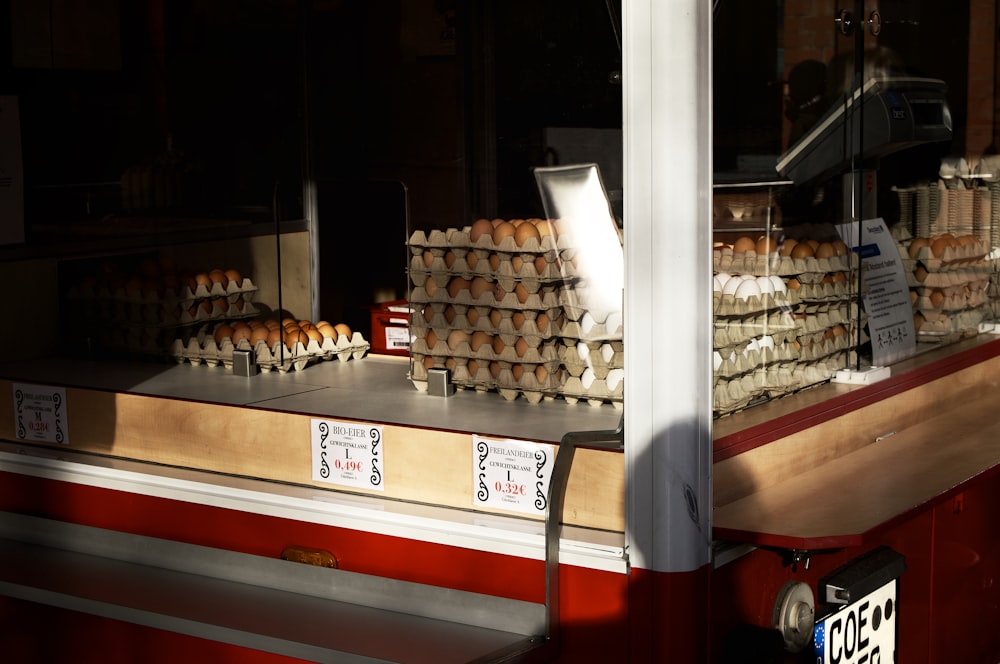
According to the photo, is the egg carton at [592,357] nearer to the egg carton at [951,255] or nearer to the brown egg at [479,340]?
the brown egg at [479,340]

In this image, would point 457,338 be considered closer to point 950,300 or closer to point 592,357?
point 592,357

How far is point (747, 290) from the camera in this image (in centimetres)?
268

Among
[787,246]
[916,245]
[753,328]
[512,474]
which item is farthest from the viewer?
[916,245]

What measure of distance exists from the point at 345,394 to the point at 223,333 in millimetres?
513

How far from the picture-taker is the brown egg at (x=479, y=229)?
9.01 feet

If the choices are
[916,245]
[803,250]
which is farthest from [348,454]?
[916,245]

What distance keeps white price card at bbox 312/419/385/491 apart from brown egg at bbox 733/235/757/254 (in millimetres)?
772

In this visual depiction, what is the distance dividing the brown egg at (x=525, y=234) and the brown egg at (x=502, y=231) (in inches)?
0.5

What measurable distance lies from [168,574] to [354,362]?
74cm

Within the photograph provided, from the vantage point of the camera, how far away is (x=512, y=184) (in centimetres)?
267

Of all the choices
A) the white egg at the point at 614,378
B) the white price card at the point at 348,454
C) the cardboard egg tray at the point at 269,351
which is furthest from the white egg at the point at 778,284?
the cardboard egg tray at the point at 269,351

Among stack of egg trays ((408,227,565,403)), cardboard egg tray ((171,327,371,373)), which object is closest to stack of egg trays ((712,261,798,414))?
stack of egg trays ((408,227,565,403))

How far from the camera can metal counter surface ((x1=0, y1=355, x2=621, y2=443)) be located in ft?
8.46

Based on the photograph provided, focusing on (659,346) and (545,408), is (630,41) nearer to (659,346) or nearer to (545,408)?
(659,346)
